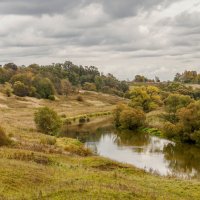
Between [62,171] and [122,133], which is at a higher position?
[62,171]

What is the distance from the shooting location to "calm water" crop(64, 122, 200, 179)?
185 ft

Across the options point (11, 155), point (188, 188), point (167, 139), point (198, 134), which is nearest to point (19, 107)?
point (167, 139)

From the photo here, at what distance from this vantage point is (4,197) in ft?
66.0

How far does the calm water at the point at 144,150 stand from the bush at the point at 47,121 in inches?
289

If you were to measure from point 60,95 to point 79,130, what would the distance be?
8970 centimetres

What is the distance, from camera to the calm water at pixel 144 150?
185 feet

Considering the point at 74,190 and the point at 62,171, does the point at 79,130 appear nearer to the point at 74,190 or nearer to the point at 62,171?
the point at 62,171

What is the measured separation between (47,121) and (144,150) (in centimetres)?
1996

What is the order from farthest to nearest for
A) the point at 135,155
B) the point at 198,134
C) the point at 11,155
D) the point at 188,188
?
the point at 198,134, the point at 135,155, the point at 11,155, the point at 188,188

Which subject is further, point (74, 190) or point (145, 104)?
point (145, 104)

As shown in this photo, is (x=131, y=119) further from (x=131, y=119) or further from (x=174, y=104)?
(x=174, y=104)

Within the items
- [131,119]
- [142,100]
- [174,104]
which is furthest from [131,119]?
[142,100]

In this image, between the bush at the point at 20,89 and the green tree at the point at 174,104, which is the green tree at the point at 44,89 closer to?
the bush at the point at 20,89

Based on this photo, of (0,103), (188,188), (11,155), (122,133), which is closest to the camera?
(188,188)
